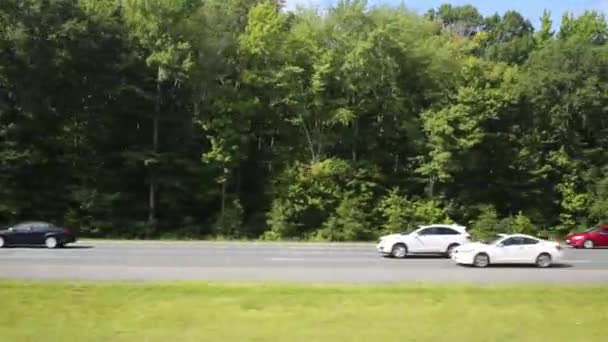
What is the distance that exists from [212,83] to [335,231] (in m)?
13.4

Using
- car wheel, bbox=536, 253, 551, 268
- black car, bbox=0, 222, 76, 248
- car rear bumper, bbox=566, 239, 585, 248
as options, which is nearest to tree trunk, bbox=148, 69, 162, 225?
black car, bbox=0, 222, 76, 248

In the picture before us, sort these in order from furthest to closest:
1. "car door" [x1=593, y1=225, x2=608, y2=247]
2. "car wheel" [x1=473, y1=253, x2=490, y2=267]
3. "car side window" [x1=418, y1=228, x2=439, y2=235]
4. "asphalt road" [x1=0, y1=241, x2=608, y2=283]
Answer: "car door" [x1=593, y1=225, x2=608, y2=247] < "car side window" [x1=418, y1=228, x2=439, y2=235] < "car wheel" [x1=473, y1=253, x2=490, y2=267] < "asphalt road" [x1=0, y1=241, x2=608, y2=283]

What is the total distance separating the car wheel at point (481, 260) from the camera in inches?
1076

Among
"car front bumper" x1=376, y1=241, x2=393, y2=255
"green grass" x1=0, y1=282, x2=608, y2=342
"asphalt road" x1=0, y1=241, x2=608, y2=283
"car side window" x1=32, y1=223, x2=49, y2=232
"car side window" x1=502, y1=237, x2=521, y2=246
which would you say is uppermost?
"car side window" x1=502, y1=237, x2=521, y2=246

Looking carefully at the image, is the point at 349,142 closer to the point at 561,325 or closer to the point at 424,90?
the point at 424,90

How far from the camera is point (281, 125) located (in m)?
55.8

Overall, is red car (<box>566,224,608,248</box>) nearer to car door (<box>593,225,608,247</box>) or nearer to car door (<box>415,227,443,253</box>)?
car door (<box>593,225,608,247</box>)

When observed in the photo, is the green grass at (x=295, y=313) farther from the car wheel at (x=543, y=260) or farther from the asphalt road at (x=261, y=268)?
the car wheel at (x=543, y=260)

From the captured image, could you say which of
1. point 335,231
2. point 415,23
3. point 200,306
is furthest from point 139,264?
point 415,23

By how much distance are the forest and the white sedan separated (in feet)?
63.4

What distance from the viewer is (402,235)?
31891mm

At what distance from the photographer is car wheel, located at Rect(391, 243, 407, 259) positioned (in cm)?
3131

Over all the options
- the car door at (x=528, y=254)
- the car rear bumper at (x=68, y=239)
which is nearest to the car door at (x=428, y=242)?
the car door at (x=528, y=254)

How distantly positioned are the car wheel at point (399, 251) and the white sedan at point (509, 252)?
3.58 metres
